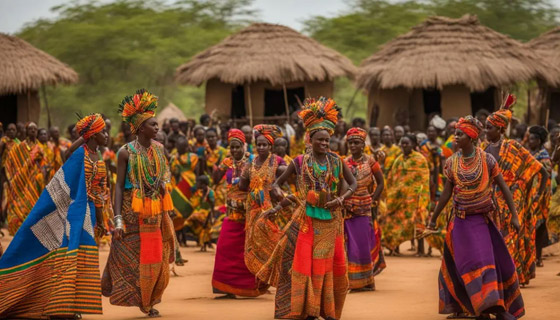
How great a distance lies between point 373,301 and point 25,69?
1722 cm

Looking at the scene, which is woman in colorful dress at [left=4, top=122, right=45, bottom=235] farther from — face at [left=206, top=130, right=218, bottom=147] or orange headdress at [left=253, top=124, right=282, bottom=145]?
orange headdress at [left=253, top=124, right=282, bottom=145]

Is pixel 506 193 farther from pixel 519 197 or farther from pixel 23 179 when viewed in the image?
pixel 23 179

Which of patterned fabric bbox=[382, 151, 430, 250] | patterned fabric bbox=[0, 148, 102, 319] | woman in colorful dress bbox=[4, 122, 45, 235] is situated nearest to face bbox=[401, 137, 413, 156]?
patterned fabric bbox=[382, 151, 430, 250]

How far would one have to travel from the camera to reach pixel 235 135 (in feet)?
36.8

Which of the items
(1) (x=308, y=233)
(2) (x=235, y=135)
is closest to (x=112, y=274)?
(1) (x=308, y=233)

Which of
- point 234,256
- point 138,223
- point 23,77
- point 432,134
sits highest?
point 23,77

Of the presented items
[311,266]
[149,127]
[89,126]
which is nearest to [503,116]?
[311,266]

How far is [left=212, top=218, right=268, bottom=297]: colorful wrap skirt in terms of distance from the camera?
10766mm

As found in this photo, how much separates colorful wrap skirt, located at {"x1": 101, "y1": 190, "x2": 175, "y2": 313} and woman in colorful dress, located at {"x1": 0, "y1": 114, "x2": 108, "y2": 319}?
10.6 inches

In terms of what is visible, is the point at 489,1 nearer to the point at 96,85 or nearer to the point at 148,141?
the point at 96,85

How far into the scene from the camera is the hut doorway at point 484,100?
1122 inches

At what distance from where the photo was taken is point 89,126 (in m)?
9.37

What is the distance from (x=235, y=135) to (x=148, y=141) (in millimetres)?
1944

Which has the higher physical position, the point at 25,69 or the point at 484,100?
the point at 25,69
